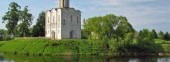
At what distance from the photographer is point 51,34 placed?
3059 inches

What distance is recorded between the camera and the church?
246 feet

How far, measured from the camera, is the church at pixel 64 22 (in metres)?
75.1

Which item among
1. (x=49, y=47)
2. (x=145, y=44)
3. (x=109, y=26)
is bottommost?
(x=49, y=47)

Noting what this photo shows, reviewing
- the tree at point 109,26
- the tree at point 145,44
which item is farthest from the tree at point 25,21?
the tree at point 145,44

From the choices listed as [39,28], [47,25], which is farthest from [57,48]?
[39,28]

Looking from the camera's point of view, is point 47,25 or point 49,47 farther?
point 47,25

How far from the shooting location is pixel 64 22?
75.8 metres

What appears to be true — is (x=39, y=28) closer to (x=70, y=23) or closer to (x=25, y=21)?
(x=25, y=21)

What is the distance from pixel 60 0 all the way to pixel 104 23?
1266 centimetres

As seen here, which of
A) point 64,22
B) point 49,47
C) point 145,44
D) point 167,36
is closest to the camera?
point 49,47

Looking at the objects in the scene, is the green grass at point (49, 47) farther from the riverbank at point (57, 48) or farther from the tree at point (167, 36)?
the tree at point (167, 36)

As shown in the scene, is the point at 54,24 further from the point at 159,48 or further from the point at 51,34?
the point at 159,48

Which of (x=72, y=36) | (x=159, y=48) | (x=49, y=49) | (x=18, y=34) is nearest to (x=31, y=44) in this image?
(x=49, y=49)

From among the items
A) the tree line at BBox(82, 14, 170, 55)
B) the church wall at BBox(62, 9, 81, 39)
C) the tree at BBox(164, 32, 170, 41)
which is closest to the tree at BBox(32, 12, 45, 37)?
the church wall at BBox(62, 9, 81, 39)
